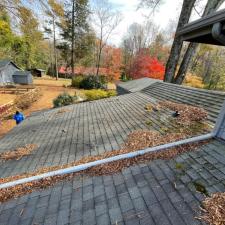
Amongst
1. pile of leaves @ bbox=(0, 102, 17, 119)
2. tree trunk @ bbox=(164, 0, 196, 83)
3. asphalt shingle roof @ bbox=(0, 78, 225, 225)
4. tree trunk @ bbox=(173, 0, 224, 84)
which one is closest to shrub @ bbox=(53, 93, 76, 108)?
pile of leaves @ bbox=(0, 102, 17, 119)

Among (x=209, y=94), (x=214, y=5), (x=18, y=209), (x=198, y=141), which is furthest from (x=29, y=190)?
(x=214, y=5)

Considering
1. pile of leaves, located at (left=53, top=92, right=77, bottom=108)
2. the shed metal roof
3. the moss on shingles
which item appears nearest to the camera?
the moss on shingles

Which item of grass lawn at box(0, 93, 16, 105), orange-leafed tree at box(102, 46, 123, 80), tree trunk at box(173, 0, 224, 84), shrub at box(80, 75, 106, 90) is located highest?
tree trunk at box(173, 0, 224, 84)

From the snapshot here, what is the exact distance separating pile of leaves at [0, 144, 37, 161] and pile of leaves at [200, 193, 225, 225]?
490 centimetres

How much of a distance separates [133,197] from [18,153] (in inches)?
167

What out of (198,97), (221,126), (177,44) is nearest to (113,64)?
(177,44)

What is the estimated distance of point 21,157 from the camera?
539cm

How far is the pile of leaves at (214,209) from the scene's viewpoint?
2.17 m

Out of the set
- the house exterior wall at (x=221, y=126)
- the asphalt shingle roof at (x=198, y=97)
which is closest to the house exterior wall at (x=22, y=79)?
the asphalt shingle roof at (x=198, y=97)

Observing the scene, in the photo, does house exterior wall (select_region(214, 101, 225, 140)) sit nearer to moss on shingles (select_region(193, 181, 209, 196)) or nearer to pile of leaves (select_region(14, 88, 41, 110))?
moss on shingles (select_region(193, 181, 209, 196))

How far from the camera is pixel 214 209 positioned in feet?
7.57

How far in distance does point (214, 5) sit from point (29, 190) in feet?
44.0

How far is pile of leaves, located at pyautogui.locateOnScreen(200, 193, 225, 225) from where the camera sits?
2170 millimetres

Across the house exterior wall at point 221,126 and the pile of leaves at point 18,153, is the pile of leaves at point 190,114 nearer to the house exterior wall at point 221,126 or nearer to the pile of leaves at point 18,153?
the house exterior wall at point 221,126
